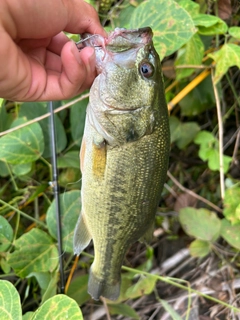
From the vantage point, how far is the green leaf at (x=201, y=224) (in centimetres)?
182

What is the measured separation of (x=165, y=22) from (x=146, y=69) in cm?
42

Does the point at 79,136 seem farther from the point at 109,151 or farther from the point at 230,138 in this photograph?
the point at 230,138

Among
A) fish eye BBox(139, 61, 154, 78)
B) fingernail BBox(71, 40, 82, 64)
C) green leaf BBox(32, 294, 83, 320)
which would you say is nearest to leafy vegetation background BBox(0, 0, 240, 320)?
green leaf BBox(32, 294, 83, 320)

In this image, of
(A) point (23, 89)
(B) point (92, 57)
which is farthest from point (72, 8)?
(A) point (23, 89)

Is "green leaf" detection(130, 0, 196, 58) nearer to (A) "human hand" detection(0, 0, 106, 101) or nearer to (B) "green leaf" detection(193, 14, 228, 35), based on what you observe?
(B) "green leaf" detection(193, 14, 228, 35)

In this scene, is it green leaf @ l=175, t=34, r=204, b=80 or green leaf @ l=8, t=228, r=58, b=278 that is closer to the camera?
green leaf @ l=8, t=228, r=58, b=278

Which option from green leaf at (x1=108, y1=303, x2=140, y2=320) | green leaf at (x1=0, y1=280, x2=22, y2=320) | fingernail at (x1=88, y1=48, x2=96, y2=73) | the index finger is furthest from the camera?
green leaf at (x1=108, y1=303, x2=140, y2=320)

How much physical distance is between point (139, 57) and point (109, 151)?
1.07 ft

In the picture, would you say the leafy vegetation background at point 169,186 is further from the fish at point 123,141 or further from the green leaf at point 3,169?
the fish at point 123,141

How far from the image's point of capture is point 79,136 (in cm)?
189

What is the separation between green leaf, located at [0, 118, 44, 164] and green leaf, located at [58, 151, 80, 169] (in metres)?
0.15

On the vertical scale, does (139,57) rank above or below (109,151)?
above

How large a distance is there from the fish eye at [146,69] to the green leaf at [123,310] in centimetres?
128

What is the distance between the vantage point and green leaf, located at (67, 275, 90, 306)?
1.84m
